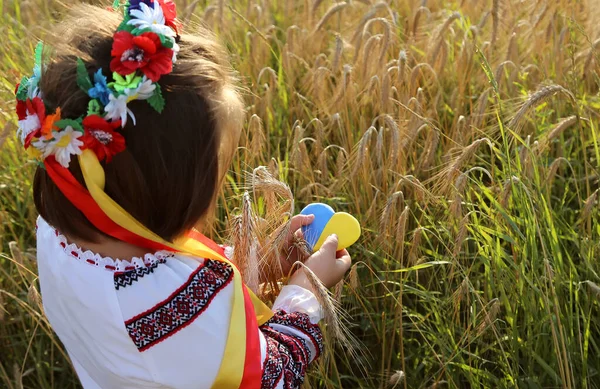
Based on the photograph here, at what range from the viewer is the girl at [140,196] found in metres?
1.30

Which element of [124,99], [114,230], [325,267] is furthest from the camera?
[325,267]

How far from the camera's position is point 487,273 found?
1913 millimetres

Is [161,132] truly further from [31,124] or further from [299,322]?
[299,322]

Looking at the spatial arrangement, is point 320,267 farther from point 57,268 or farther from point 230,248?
point 57,268

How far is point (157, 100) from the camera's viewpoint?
1298 mm

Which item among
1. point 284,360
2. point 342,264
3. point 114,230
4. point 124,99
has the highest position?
point 124,99

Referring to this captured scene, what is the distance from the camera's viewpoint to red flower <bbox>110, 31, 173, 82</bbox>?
1.28 meters

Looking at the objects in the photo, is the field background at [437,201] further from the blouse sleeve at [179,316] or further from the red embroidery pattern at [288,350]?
the blouse sleeve at [179,316]

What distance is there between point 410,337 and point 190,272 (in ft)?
2.97

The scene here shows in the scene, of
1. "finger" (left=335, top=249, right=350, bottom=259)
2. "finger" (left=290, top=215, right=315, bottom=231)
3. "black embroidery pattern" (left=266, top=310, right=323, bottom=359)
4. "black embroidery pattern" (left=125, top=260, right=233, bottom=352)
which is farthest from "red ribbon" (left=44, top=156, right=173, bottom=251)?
"finger" (left=335, top=249, right=350, bottom=259)

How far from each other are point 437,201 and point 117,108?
876 millimetres

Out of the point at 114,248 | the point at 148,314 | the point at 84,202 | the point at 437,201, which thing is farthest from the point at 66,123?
the point at 437,201

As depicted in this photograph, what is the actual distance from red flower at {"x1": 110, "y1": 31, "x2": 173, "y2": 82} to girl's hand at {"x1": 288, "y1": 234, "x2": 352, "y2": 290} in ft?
1.81

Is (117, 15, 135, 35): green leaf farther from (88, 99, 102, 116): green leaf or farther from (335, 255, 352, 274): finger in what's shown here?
(335, 255, 352, 274): finger
